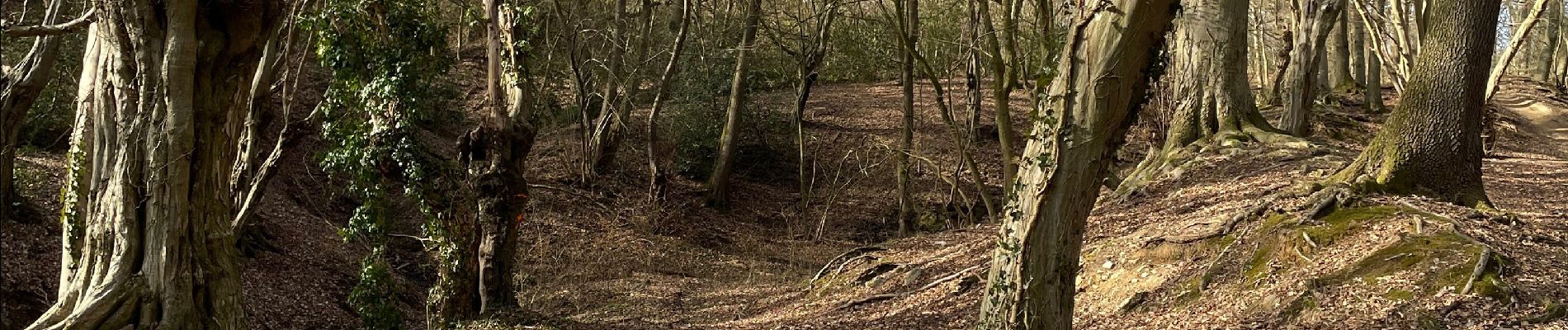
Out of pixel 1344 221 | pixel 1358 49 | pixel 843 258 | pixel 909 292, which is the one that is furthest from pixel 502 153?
pixel 1358 49

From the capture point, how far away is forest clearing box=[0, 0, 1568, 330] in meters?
6.77

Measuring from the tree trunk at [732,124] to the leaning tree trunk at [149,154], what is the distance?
11.1 metres

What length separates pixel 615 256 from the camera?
16.6 meters

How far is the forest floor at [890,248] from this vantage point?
7.44 m

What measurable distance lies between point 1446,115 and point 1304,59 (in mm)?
6013

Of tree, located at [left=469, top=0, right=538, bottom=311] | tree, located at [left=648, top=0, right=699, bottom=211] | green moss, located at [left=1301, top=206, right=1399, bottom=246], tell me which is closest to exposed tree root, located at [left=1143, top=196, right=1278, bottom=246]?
green moss, located at [left=1301, top=206, right=1399, bottom=246]

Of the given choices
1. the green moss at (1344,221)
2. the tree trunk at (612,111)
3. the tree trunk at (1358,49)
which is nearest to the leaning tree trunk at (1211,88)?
the green moss at (1344,221)

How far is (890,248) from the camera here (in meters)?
14.0

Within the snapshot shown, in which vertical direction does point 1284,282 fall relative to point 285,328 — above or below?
above

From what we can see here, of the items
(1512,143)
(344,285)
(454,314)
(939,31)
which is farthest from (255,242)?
(1512,143)

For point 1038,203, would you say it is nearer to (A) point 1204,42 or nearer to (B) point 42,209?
(A) point 1204,42

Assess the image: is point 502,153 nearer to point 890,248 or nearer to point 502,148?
point 502,148

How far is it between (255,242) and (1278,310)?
1092 centimetres

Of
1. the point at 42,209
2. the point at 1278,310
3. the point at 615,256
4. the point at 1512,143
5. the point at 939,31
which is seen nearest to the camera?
the point at 1278,310
